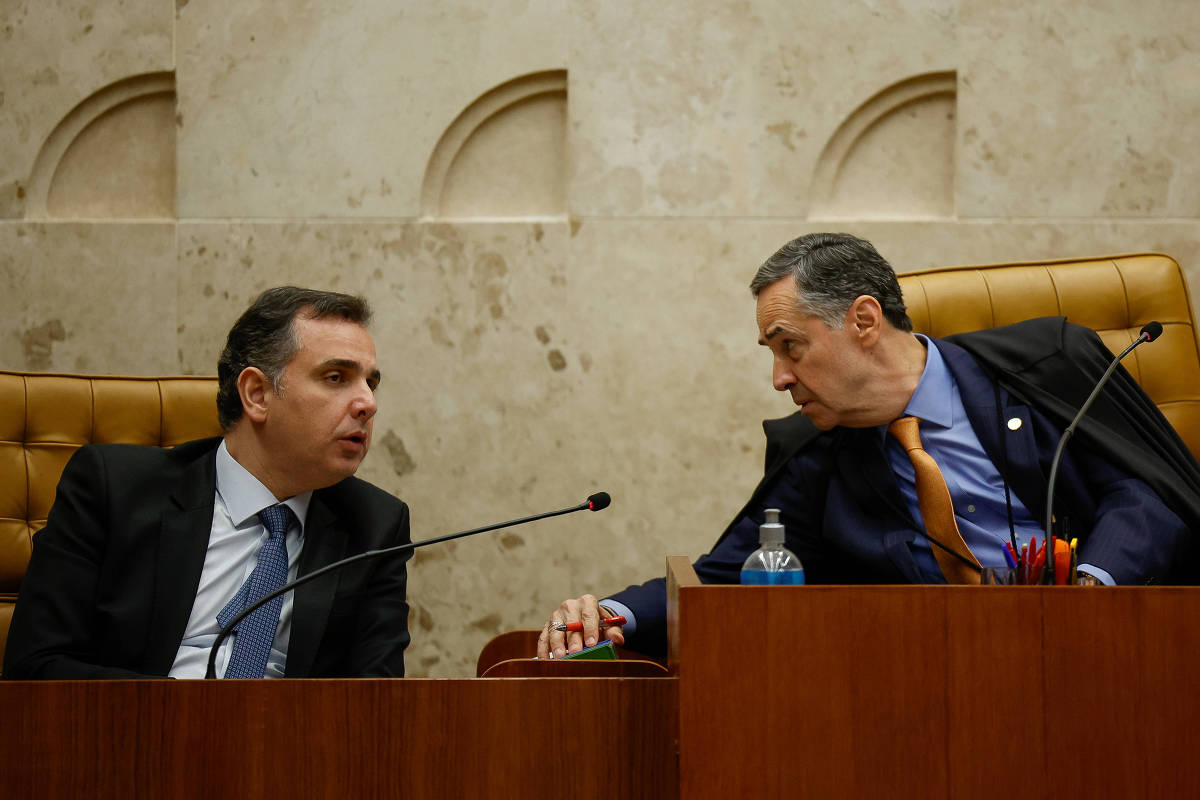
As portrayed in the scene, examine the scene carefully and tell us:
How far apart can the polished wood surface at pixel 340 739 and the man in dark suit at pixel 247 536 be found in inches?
17.7

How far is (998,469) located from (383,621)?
1.09 m

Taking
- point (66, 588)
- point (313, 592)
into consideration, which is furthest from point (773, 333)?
point (66, 588)

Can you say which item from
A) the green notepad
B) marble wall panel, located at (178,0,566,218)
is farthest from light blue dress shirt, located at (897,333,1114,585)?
marble wall panel, located at (178,0,566,218)

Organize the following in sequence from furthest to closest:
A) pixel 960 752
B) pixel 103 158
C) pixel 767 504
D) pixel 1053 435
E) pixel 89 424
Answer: pixel 103 158 → pixel 89 424 → pixel 767 504 → pixel 1053 435 → pixel 960 752

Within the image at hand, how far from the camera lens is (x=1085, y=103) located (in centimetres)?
272

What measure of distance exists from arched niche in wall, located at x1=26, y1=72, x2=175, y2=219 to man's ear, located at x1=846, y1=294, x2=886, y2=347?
1954 millimetres

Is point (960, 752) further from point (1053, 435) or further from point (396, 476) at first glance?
point (396, 476)

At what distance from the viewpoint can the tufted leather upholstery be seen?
2.18 m

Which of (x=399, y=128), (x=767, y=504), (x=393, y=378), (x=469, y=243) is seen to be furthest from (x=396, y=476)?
(x=767, y=504)

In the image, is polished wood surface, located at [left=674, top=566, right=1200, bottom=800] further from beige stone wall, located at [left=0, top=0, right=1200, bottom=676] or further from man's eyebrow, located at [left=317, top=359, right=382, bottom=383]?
beige stone wall, located at [left=0, top=0, right=1200, bottom=676]

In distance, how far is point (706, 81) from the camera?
2.73 metres

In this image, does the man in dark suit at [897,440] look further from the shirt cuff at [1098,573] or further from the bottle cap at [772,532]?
the bottle cap at [772,532]

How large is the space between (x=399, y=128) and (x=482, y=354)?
634 mm

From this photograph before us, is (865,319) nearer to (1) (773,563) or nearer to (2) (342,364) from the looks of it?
(1) (773,563)
